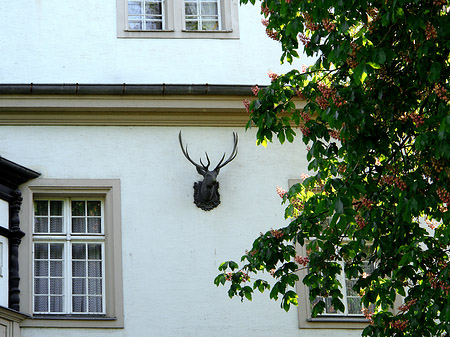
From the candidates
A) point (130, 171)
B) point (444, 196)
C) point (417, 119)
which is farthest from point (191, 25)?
point (444, 196)

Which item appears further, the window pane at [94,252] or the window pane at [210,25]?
the window pane at [210,25]

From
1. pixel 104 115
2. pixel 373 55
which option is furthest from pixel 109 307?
pixel 373 55

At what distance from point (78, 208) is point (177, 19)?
10.1ft

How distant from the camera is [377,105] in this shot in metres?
10.9

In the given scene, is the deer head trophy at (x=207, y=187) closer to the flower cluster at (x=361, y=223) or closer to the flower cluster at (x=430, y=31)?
the flower cluster at (x=361, y=223)

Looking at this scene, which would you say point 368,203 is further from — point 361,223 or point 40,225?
point 40,225

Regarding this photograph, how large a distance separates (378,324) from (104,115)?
5992mm

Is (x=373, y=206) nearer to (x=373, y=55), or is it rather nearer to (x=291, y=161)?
(x=373, y=55)

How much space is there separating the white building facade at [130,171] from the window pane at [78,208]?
2cm

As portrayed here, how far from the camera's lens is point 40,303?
47.6ft

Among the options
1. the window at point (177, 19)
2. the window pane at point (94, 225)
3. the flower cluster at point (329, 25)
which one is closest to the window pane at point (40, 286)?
the window pane at point (94, 225)

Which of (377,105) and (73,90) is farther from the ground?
(73,90)

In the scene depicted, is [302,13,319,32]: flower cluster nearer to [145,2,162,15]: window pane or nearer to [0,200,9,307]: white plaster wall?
[0,200,9,307]: white plaster wall

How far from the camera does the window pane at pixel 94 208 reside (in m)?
15.0
